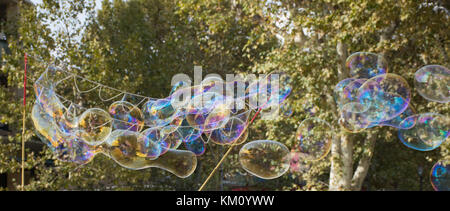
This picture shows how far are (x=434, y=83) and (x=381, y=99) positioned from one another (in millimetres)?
736

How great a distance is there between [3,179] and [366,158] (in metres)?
12.9

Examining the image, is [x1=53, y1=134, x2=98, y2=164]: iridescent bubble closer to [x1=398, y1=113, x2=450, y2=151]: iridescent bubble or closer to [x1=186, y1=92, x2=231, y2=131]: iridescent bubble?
[x1=186, y1=92, x2=231, y2=131]: iridescent bubble

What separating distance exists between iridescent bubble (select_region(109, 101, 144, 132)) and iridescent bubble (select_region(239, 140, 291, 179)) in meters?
1.56

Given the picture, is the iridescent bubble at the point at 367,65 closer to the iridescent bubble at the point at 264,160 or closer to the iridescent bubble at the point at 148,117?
the iridescent bubble at the point at 264,160

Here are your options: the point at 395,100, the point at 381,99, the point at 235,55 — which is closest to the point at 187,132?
the point at 381,99

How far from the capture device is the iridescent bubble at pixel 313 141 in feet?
22.4

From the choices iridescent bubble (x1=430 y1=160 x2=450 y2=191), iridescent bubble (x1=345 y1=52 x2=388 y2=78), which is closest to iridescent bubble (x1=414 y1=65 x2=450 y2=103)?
iridescent bubble (x1=345 y1=52 x2=388 y2=78)

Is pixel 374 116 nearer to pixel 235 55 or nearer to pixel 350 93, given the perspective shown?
pixel 350 93

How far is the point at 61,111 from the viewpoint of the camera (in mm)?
6367

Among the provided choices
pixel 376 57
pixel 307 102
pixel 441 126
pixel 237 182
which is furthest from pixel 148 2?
pixel 441 126

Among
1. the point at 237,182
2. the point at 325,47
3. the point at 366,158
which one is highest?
the point at 325,47

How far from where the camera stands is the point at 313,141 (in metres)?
6.97

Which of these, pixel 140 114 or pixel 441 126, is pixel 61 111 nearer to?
pixel 140 114

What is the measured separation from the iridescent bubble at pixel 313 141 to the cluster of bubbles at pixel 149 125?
2.74 feet
